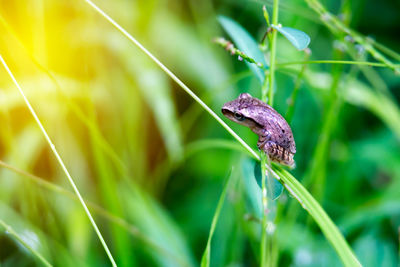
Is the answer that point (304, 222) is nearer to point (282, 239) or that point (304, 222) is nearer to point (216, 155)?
point (282, 239)

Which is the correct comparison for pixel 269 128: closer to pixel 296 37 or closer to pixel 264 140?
pixel 264 140

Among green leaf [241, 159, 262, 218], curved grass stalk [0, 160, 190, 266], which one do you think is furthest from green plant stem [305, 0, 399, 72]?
curved grass stalk [0, 160, 190, 266]

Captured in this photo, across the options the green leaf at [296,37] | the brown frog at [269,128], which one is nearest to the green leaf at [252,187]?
the brown frog at [269,128]

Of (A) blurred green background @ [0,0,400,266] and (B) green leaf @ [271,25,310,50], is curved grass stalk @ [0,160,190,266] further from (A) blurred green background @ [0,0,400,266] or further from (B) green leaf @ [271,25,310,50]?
(B) green leaf @ [271,25,310,50]

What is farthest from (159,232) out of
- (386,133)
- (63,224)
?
(386,133)

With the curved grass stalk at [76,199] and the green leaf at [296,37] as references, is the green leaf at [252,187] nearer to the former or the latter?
the curved grass stalk at [76,199]

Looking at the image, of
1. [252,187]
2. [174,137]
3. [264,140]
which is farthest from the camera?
[174,137]

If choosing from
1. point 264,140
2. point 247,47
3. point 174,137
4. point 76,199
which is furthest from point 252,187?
point 174,137
